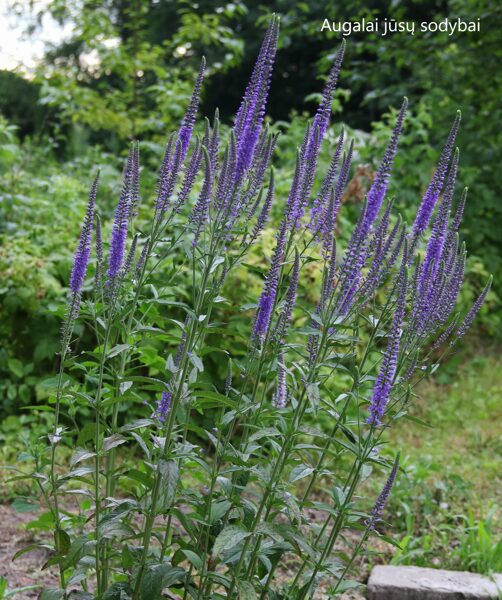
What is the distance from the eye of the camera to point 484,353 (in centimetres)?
862

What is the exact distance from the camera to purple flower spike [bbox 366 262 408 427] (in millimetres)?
2252

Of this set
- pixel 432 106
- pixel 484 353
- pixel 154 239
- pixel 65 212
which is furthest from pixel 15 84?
pixel 154 239

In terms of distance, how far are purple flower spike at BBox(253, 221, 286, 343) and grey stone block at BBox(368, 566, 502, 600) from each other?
73.5 inches

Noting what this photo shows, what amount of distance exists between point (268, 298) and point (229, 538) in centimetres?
76

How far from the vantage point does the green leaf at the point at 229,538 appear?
85.6 inches

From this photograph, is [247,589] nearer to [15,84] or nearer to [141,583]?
[141,583]

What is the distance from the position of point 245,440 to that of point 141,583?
573mm

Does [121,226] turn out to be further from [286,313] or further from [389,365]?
[389,365]

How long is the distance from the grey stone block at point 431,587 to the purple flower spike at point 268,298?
1866 mm

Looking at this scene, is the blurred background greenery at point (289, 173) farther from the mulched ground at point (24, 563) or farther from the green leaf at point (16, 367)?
the mulched ground at point (24, 563)

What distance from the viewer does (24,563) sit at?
12.3 ft

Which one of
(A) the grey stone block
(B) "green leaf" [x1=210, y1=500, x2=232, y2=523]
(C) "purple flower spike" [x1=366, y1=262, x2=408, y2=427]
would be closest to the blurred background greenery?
(A) the grey stone block

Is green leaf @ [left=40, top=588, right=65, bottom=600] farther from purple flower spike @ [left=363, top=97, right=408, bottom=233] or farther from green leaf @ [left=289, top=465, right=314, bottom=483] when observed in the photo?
purple flower spike @ [left=363, top=97, right=408, bottom=233]

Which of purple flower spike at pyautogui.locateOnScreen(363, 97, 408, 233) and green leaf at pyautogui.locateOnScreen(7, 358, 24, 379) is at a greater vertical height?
purple flower spike at pyautogui.locateOnScreen(363, 97, 408, 233)
